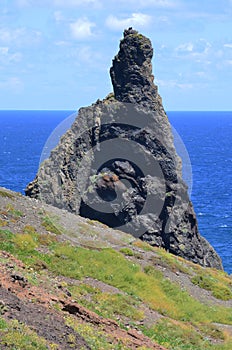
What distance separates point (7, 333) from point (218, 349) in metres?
15.7

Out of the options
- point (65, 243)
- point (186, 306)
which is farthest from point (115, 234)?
point (186, 306)

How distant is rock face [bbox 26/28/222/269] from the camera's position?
62125mm

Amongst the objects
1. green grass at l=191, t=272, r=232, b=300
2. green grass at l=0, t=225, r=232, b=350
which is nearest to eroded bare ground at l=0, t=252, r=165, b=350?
green grass at l=0, t=225, r=232, b=350

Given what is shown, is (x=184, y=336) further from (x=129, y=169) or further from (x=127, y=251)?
(x=129, y=169)

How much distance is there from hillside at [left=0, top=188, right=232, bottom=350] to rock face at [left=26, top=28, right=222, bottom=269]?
12283 mm

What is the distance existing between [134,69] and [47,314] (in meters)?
48.6

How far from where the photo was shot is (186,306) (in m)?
36.5

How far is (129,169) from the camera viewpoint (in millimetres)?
63062

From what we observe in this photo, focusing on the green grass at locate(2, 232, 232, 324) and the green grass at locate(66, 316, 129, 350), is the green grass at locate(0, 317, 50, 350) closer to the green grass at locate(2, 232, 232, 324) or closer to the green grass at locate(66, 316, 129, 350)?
the green grass at locate(66, 316, 129, 350)

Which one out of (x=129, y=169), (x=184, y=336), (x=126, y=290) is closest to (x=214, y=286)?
(x=126, y=290)

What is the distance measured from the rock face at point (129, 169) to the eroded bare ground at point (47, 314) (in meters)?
33.3

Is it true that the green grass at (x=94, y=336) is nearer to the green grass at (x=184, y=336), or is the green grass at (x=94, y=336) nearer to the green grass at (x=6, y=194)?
the green grass at (x=184, y=336)

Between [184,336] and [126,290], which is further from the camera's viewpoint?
[126,290]

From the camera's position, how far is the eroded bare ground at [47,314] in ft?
68.1
